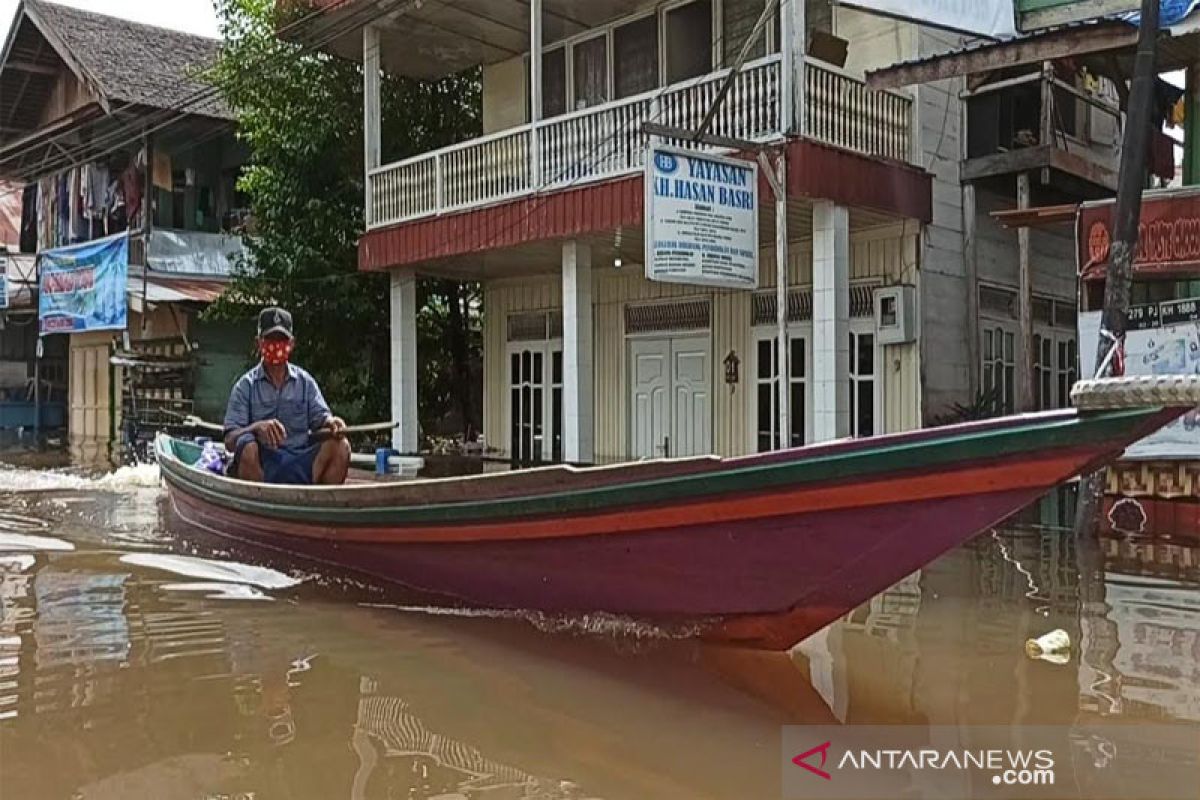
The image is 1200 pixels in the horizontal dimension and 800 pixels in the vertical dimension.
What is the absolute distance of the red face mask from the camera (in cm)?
677

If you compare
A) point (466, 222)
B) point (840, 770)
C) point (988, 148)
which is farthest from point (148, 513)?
point (988, 148)

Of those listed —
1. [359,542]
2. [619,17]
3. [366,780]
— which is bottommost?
[366,780]

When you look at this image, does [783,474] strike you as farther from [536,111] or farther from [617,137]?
[536,111]

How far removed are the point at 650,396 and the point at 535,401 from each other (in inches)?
84.7

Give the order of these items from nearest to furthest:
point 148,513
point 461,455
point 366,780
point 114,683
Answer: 1. point 366,780
2. point 114,683
3. point 148,513
4. point 461,455

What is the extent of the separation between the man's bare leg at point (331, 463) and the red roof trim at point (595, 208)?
155 inches

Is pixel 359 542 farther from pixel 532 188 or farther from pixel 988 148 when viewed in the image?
pixel 988 148

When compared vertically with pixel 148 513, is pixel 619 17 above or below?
above

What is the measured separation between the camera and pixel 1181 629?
5.18 metres

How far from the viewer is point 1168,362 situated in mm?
7570

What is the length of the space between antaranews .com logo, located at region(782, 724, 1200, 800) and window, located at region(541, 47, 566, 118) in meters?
10.3

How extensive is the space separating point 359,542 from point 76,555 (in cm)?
308

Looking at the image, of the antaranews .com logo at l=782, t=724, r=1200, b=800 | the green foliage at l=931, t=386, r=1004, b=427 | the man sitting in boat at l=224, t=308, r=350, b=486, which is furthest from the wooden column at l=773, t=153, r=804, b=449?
the antaranews .com logo at l=782, t=724, r=1200, b=800

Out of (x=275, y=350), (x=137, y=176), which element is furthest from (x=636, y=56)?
(x=137, y=176)
